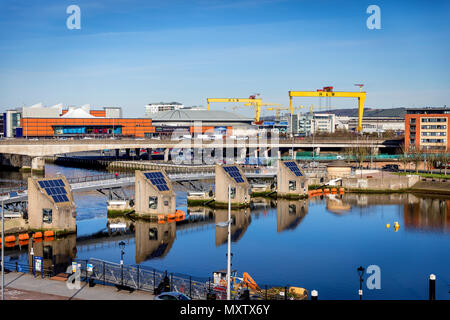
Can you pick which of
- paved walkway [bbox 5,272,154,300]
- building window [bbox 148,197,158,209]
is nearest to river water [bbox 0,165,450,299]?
building window [bbox 148,197,158,209]

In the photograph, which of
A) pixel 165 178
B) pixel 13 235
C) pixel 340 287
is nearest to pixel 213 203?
pixel 165 178

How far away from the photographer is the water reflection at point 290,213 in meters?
49.6

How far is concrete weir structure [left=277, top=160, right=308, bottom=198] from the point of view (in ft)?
206

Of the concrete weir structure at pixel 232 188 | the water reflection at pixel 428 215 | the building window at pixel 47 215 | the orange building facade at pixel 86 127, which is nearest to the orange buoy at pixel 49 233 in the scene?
the building window at pixel 47 215

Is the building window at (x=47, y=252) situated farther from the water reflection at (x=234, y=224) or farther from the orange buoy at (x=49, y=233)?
the water reflection at (x=234, y=224)

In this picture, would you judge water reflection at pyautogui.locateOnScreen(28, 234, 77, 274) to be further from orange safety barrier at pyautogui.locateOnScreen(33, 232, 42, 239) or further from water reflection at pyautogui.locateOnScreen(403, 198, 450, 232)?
water reflection at pyautogui.locateOnScreen(403, 198, 450, 232)

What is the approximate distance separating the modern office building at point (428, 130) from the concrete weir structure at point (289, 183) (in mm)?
41408

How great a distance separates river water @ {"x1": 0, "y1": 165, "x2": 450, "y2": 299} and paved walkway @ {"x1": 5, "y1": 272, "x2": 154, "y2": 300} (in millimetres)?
9428

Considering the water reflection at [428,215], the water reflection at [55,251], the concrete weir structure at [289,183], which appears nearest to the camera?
the water reflection at [55,251]

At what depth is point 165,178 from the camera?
50.6 m

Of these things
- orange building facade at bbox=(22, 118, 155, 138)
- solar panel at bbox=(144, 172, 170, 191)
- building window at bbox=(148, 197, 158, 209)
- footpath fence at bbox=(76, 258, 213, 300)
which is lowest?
footpath fence at bbox=(76, 258, 213, 300)

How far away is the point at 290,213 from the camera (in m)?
55.6
